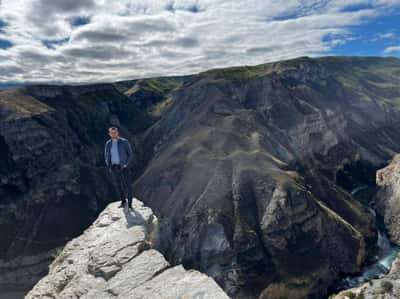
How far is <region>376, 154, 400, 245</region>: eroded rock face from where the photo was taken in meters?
86.7

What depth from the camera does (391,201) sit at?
95.6 m

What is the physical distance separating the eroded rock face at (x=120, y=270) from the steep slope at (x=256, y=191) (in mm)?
22108

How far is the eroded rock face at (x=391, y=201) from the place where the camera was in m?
86.7

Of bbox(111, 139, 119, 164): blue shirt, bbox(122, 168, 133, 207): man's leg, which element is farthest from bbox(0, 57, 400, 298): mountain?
bbox(111, 139, 119, 164): blue shirt

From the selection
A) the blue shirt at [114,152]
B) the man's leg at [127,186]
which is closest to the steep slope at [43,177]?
the man's leg at [127,186]

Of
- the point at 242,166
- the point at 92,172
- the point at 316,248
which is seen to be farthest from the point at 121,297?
the point at 92,172

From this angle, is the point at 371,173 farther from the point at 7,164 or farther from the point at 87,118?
the point at 7,164

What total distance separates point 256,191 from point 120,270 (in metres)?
64.3

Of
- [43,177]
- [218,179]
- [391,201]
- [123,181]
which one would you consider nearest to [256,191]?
[218,179]

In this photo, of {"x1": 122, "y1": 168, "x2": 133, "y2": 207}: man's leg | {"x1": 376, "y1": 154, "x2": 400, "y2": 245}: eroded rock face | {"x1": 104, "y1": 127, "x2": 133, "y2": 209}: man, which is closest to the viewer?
{"x1": 104, "y1": 127, "x2": 133, "y2": 209}: man

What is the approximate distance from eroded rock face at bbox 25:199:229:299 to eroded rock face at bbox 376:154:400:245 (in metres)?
91.0

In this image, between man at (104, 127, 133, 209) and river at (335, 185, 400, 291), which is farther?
river at (335, 185, 400, 291)

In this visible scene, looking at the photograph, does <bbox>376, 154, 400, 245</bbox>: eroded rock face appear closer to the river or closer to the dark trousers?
the river

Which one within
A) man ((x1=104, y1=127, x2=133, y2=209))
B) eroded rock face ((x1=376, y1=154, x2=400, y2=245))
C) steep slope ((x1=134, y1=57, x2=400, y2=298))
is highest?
man ((x1=104, y1=127, x2=133, y2=209))
